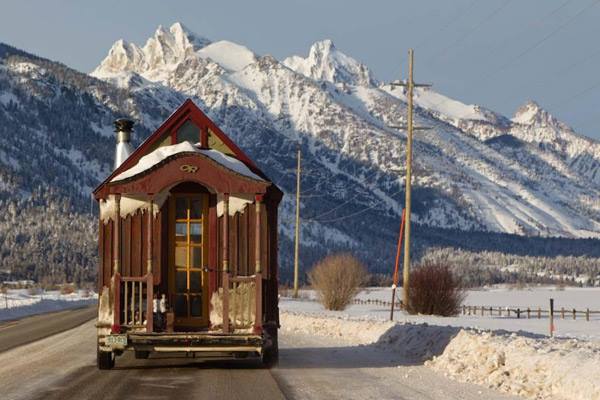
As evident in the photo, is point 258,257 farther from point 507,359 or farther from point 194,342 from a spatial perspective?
point 507,359

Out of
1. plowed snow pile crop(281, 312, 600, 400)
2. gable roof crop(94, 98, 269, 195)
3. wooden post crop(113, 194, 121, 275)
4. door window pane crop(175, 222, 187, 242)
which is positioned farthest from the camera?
gable roof crop(94, 98, 269, 195)

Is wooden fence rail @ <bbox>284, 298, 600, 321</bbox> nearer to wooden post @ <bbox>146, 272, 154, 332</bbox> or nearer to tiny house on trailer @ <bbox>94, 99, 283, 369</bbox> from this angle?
tiny house on trailer @ <bbox>94, 99, 283, 369</bbox>

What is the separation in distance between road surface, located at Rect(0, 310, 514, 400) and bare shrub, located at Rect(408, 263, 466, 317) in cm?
2401

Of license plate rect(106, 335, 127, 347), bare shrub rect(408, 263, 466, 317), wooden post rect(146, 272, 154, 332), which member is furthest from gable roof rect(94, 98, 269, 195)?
bare shrub rect(408, 263, 466, 317)

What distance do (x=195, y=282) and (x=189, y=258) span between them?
1.57 feet

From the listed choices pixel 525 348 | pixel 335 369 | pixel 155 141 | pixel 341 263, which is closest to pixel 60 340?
pixel 155 141

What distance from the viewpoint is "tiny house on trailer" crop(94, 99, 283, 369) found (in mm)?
17281

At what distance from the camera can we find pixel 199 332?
17125 millimetres

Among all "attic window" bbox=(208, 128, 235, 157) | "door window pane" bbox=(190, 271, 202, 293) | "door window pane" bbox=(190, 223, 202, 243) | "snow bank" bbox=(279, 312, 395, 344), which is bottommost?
"snow bank" bbox=(279, 312, 395, 344)

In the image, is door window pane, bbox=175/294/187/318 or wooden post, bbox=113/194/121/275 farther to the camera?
door window pane, bbox=175/294/187/318

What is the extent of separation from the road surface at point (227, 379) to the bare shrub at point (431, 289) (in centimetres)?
2401

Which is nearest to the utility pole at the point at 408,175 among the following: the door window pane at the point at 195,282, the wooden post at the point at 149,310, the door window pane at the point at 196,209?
the door window pane at the point at 196,209

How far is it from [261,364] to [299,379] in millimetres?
2877

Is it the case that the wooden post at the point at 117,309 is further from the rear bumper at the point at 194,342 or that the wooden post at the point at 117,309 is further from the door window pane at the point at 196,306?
the door window pane at the point at 196,306
